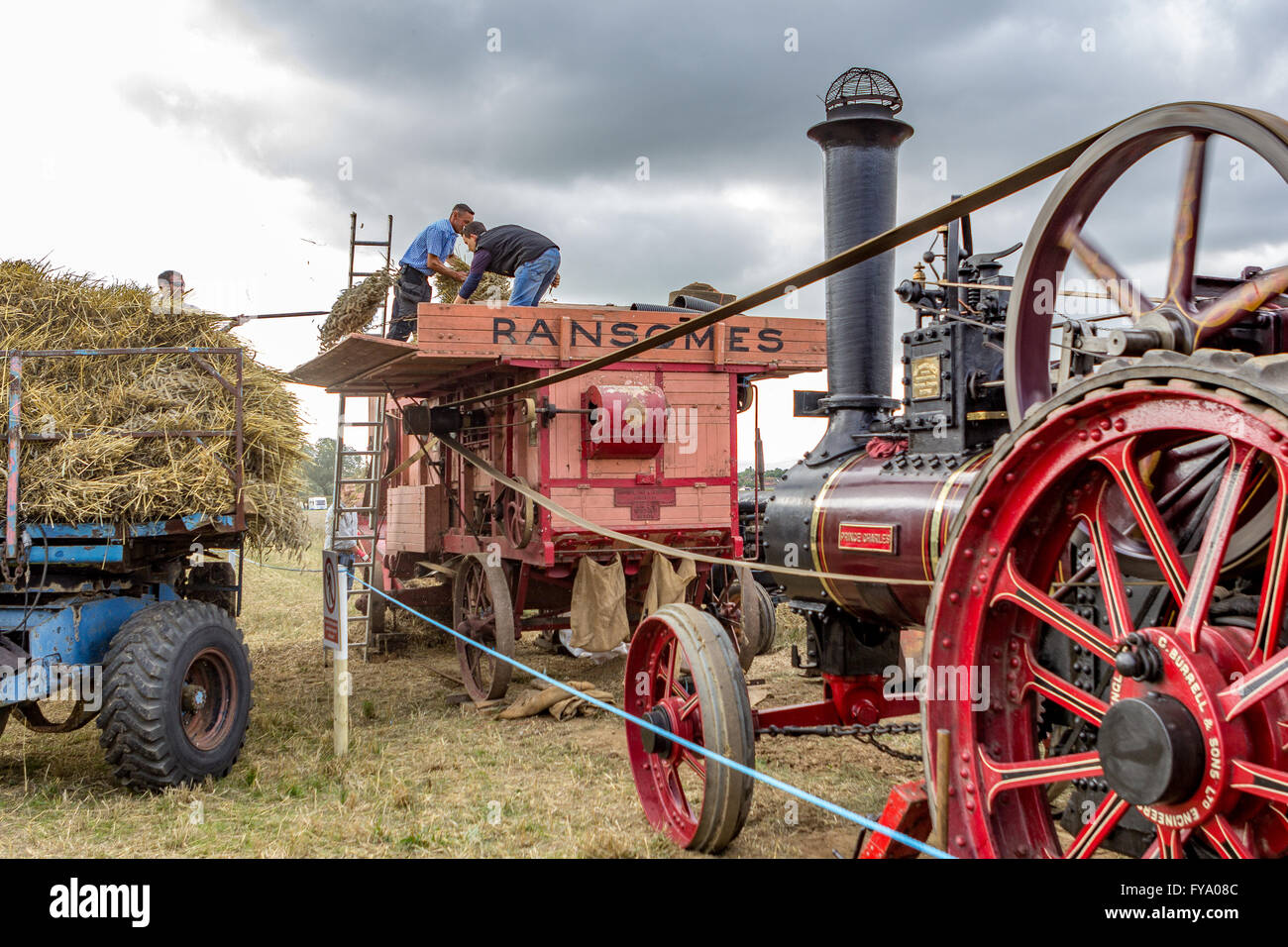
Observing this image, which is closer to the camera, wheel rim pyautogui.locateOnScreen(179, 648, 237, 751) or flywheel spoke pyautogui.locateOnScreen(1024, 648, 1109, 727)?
flywheel spoke pyautogui.locateOnScreen(1024, 648, 1109, 727)

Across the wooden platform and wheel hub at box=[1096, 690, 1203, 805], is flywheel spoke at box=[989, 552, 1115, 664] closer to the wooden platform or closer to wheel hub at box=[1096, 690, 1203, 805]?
wheel hub at box=[1096, 690, 1203, 805]

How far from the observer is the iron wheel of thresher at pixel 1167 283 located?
226 centimetres

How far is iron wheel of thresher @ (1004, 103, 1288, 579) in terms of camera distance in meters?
2.26

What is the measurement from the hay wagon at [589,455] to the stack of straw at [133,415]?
4.26 ft

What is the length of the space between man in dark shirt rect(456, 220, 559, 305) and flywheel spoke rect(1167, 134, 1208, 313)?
19.0 ft

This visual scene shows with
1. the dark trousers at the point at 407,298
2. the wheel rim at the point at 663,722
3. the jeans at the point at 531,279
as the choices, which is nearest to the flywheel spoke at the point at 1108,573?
the wheel rim at the point at 663,722

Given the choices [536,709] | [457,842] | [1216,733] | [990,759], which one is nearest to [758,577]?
[536,709]

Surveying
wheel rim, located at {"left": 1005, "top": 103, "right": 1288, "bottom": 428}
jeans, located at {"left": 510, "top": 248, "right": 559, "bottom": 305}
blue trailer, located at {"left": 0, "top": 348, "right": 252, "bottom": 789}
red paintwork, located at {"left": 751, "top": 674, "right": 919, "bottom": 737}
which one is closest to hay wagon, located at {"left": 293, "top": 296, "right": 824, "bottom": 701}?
jeans, located at {"left": 510, "top": 248, "right": 559, "bottom": 305}

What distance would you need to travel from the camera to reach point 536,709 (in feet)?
24.3

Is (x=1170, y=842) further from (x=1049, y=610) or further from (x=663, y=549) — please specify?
(x=663, y=549)

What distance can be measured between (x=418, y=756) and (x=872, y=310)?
380 centimetres

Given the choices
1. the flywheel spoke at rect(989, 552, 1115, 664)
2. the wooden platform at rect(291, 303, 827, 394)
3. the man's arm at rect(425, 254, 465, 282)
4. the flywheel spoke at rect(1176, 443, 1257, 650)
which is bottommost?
the flywheel spoke at rect(989, 552, 1115, 664)

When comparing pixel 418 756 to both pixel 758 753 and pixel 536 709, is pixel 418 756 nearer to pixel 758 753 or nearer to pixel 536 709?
pixel 536 709

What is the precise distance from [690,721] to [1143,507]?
267cm
